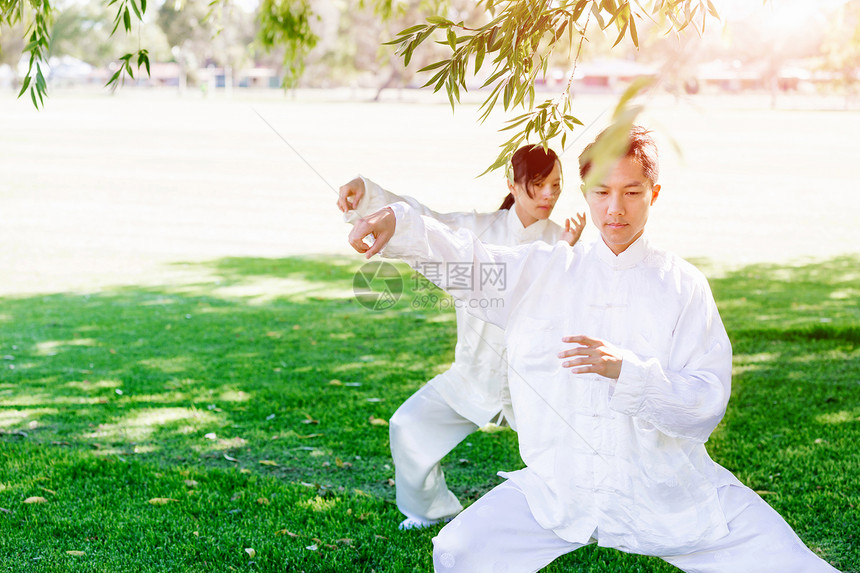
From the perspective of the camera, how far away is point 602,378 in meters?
2.67

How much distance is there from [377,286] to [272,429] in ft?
17.7

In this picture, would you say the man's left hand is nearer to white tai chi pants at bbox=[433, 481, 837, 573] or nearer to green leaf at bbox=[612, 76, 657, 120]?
white tai chi pants at bbox=[433, 481, 837, 573]

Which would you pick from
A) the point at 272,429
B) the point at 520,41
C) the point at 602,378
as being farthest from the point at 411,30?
the point at 272,429

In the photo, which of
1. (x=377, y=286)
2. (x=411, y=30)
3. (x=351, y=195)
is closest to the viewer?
(x=411, y=30)

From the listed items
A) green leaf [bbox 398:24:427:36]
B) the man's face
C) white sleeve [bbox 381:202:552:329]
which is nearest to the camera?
white sleeve [bbox 381:202:552:329]

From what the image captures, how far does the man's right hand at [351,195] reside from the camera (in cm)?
326

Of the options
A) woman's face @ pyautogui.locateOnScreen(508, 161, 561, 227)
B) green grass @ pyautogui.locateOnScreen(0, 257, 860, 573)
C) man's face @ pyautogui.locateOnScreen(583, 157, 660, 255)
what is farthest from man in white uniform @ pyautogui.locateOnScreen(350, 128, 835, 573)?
green grass @ pyautogui.locateOnScreen(0, 257, 860, 573)

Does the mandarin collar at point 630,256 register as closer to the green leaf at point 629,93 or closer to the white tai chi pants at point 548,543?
the white tai chi pants at point 548,543

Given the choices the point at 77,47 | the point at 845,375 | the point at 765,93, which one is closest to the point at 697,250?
the point at 845,375

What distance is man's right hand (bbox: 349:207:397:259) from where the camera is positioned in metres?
2.38

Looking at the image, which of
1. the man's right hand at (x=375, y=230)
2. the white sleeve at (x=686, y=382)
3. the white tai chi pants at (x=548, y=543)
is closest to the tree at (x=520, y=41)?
the man's right hand at (x=375, y=230)

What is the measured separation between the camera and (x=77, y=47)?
7456cm

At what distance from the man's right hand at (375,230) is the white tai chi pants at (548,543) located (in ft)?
2.89

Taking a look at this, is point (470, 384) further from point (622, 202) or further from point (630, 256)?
point (622, 202)
